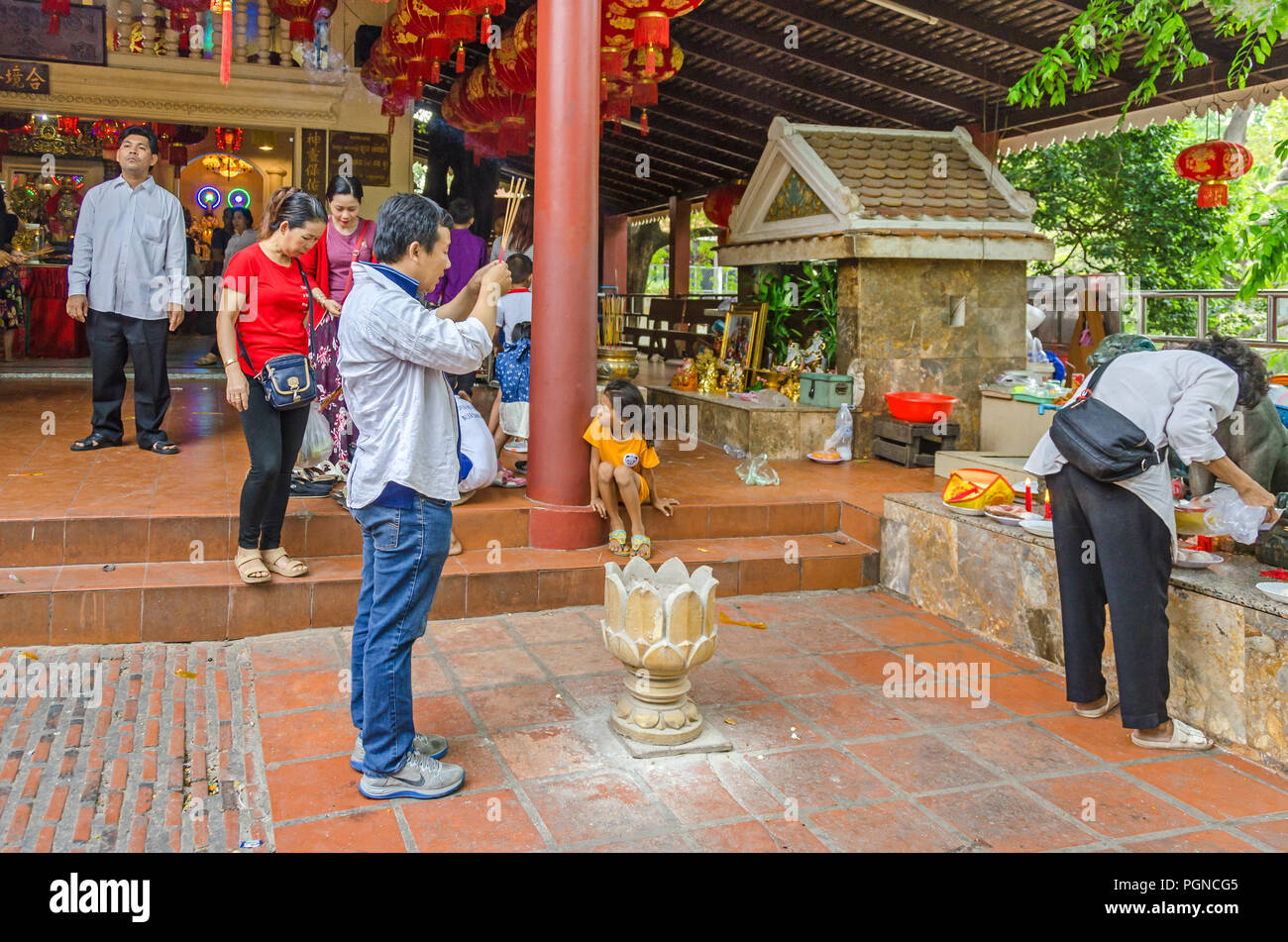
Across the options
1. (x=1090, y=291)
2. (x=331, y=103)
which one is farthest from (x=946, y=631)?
(x=331, y=103)

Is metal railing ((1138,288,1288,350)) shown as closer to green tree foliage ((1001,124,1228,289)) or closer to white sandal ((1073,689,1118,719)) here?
white sandal ((1073,689,1118,719))

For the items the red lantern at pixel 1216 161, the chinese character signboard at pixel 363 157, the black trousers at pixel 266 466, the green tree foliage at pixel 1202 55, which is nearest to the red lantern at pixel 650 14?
the green tree foliage at pixel 1202 55

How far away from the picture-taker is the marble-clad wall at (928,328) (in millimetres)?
7680

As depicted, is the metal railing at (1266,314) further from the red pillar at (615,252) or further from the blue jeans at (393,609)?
the red pillar at (615,252)

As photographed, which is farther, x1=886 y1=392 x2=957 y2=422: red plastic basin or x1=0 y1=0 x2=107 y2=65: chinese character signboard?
x1=0 y1=0 x2=107 y2=65: chinese character signboard

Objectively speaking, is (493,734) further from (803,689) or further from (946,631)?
(946,631)

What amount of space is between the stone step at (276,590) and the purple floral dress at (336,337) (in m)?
0.87

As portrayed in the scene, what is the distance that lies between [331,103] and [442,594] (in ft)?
27.1

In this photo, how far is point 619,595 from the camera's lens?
3449 mm

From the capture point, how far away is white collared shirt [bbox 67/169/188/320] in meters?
5.83

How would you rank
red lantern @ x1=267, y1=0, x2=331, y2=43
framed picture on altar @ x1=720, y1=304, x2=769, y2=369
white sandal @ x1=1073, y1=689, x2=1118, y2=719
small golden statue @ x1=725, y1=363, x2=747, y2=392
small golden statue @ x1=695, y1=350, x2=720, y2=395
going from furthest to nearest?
1. framed picture on altar @ x1=720, y1=304, x2=769, y2=369
2. small golden statue @ x1=695, y1=350, x2=720, y2=395
3. small golden statue @ x1=725, y1=363, x2=747, y2=392
4. red lantern @ x1=267, y1=0, x2=331, y2=43
5. white sandal @ x1=1073, y1=689, x2=1118, y2=719

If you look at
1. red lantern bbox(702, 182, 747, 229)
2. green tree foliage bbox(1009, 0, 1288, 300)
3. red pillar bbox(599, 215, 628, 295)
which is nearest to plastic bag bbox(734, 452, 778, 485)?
green tree foliage bbox(1009, 0, 1288, 300)

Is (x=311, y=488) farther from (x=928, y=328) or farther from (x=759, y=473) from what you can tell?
(x=928, y=328)

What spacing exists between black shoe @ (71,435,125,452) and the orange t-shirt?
3.08m
